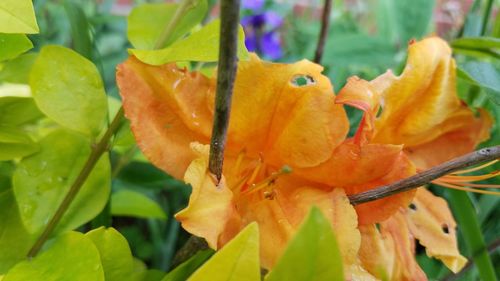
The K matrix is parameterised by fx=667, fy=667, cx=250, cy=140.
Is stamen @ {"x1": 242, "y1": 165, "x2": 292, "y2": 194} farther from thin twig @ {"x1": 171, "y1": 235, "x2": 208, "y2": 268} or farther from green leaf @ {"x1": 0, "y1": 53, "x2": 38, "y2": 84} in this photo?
green leaf @ {"x1": 0, "y1": 53, "x2": 38, "y2": 84}

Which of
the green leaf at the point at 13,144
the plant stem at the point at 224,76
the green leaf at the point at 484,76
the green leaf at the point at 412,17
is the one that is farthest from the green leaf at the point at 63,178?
the green leaf at the point at 412,17

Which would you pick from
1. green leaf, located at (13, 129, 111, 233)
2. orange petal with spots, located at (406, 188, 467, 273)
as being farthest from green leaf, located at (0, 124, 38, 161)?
orange petal with spots, located at (406, 188, 467, 273)

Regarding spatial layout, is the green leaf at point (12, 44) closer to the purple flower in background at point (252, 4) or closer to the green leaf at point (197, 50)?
the green leaf at point (197, 50)

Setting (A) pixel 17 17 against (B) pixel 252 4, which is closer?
(A) pixel 17 17

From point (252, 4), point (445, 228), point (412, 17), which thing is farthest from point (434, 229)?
point (252, 4)

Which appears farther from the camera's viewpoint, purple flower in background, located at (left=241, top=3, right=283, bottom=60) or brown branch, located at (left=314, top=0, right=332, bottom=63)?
purple flower in background, located at (left=241, top=3, right=283, bottom=60)

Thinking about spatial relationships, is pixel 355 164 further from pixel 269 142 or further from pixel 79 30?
pixel 79 30

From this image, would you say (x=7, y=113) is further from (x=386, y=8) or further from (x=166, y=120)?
(x=386, y=8)
